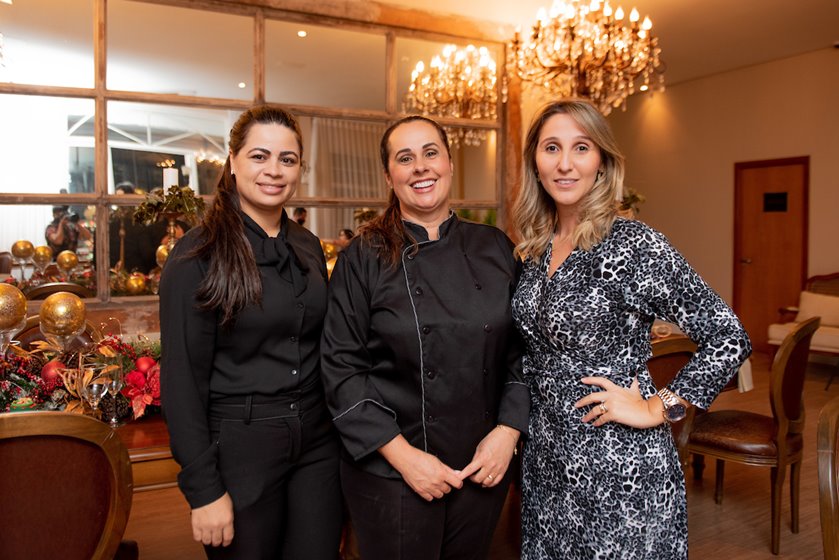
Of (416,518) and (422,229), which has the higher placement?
(422,229)

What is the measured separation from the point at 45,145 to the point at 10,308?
6.14ft

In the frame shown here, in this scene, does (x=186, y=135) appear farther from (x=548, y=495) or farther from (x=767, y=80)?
(x=767, y=80)

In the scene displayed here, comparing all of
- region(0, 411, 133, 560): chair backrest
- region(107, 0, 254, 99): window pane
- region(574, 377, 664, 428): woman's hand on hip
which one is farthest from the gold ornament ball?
region(574, 377, 664, 428): woman's hand on hip

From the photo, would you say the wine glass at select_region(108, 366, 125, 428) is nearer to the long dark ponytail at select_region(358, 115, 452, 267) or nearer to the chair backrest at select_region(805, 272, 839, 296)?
the long dark ponytail at select_region(358, 115, 452, 267)

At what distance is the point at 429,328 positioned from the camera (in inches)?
61.3

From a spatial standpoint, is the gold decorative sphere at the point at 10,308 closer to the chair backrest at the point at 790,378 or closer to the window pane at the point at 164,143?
the window pane at the point at 164,143

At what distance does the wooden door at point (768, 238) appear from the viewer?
25.9 feet

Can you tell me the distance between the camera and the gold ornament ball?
3.83 metres

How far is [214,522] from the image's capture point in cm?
147

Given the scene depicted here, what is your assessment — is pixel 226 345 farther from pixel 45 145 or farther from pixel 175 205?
pixel 45 145

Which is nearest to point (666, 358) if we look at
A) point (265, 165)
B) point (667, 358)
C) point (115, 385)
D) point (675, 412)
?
point (667, 358)

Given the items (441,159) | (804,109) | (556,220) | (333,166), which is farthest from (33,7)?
(804,109)

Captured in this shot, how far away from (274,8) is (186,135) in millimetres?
951

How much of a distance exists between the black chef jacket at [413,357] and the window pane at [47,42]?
2856mm
